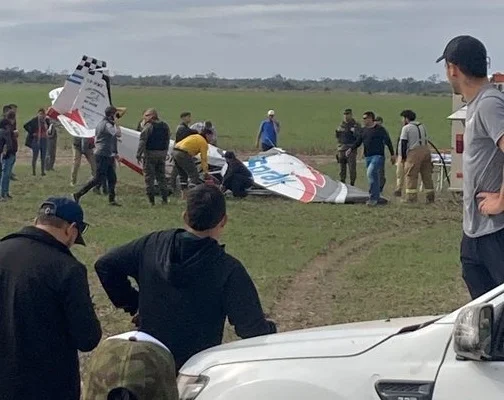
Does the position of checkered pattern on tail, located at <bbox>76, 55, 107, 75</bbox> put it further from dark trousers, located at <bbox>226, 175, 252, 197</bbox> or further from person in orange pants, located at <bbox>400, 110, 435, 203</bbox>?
person in orange pants, located at <bbox>400, 110, 435, 203</bbox>

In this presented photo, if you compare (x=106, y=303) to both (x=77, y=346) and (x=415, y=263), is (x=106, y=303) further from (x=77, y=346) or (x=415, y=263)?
(x=77, y=346)

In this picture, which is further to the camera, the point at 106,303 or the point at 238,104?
the point at 238,104

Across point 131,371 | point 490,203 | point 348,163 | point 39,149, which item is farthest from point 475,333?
point 39,149

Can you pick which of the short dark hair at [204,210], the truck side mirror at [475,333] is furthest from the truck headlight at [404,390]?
the short dark hair at [204,210]

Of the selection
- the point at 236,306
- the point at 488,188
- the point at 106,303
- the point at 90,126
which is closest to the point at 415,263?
the point at 106,303

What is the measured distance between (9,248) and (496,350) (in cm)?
208

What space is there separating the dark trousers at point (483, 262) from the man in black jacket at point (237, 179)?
620 inches

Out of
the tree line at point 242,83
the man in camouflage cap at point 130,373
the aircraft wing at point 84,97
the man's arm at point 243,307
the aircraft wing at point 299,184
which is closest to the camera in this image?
the man in camouflage cap at point 130,373

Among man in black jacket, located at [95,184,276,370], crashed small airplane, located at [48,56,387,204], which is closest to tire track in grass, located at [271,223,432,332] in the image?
crashed small airplane, located at [48,56,387,204]

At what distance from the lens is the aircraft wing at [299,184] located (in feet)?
68.4

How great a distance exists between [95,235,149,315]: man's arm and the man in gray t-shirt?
1.69 meters

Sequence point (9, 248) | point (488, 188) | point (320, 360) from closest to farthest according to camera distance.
A: point (320, 360), point (9, 248), point (488, 188)

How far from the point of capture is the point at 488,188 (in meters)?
5.41

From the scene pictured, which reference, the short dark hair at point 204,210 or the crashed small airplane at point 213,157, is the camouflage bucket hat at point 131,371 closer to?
the short dark hair at point 204,210
